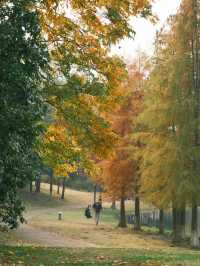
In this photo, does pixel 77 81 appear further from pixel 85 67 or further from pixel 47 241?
pixel 47 241

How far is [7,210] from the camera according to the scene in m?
12.1

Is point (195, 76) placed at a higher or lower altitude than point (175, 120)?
higher

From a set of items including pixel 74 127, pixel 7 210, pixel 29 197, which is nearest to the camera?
pixel 7 210

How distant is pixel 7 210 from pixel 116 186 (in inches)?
1015

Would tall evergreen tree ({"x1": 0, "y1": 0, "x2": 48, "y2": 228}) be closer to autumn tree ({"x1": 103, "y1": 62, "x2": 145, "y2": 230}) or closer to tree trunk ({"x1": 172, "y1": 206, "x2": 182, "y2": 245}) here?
tree trunk ({"x1": 172, "y1": 206, "x2": 182, "y2": 245})

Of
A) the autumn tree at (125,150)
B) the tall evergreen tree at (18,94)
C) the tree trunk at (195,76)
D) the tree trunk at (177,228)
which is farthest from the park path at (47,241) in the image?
the autumn tree at (125,150)

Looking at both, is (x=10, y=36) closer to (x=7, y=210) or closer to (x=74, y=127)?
(x=7, y=210)

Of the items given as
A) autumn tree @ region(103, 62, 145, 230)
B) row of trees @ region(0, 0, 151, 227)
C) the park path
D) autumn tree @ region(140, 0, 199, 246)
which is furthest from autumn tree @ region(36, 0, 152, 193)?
autumn tree @ region(103, 62, 145, 230)

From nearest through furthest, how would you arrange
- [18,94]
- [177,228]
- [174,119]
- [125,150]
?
[18,94] < [174,119] < [177,228] < [125,150]

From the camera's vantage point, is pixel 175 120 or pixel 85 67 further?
pixel 175 120

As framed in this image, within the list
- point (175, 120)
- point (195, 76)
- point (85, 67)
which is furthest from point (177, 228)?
point (85, 67)

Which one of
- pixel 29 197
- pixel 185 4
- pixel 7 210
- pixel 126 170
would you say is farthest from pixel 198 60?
pixel 29 197

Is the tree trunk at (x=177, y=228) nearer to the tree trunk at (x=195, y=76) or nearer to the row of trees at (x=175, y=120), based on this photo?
the row of trees at (x=175, y=120)

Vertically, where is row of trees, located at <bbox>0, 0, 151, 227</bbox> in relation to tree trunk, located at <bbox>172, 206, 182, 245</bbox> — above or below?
above
